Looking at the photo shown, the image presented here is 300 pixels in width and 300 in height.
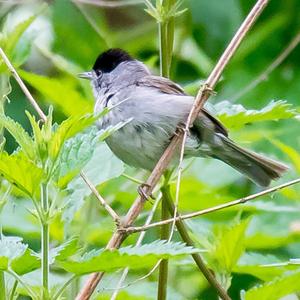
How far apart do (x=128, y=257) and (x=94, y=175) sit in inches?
26.2

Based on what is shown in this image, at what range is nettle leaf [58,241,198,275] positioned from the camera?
133 centimetres

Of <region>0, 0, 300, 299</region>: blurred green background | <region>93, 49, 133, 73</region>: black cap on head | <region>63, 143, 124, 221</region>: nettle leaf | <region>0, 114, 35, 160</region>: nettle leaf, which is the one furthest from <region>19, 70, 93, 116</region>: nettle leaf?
<region>0, 114, 35, 160</region>: nettle leaf

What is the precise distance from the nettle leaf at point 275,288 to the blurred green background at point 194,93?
0.73 ft

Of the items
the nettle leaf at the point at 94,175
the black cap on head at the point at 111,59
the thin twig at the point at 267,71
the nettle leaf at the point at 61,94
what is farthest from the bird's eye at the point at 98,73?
the nettle leaf at the point at 94,175

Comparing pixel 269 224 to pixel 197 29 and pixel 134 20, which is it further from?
pixel 134 20

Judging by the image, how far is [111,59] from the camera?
2893 millimetres

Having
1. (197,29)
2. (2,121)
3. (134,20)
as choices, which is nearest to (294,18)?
(197,29)

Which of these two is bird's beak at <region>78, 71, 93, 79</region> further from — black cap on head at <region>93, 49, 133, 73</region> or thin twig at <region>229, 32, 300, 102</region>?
Answer: thin twig at <region>229, 32, 300, 102</region>

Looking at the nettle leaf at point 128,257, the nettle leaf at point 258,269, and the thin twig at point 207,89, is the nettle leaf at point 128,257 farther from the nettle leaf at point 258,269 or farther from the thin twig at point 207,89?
the nettle leaf at point 258,269

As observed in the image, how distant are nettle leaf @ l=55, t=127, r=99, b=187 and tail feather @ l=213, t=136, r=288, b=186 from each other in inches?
41.8

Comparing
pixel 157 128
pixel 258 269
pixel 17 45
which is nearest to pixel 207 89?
pixel 258 269

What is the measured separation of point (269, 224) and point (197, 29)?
1.28 m

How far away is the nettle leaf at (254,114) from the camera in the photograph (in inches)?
75.2

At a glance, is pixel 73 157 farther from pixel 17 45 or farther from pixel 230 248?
pixel 17 45
